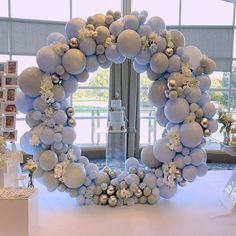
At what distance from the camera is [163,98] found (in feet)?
11.4

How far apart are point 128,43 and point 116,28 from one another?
0.81 ft

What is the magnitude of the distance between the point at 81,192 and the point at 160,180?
909 millimetres

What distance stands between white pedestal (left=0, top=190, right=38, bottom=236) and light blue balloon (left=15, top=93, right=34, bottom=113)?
42.9 inches

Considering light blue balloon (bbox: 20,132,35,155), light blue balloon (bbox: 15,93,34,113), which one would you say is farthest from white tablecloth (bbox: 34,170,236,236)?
light blue balloon (bbox: 15,93,34,113)

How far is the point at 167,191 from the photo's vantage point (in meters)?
3.60

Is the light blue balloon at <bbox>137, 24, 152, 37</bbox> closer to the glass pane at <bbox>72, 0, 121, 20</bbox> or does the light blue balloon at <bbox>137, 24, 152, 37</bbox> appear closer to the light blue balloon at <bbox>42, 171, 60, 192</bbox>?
the light blue balloon at <bbox>42, 171, 60, 192</bbox>

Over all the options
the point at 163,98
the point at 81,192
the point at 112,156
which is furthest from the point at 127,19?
the point at 112,156

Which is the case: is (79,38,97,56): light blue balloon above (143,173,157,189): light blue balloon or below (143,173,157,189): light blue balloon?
above

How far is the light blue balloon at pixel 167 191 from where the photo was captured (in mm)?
3586

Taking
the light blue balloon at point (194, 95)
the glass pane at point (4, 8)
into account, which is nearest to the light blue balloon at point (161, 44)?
the light blue balloon at point (194, 95)

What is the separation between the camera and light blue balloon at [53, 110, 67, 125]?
332 centimetres

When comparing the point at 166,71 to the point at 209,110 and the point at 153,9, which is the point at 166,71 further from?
the point at 153,9

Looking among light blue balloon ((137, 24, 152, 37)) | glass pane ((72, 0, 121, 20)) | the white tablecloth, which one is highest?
glass pane ((72, 0, 121, 20))

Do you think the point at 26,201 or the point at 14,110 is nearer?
the point at 26,201
